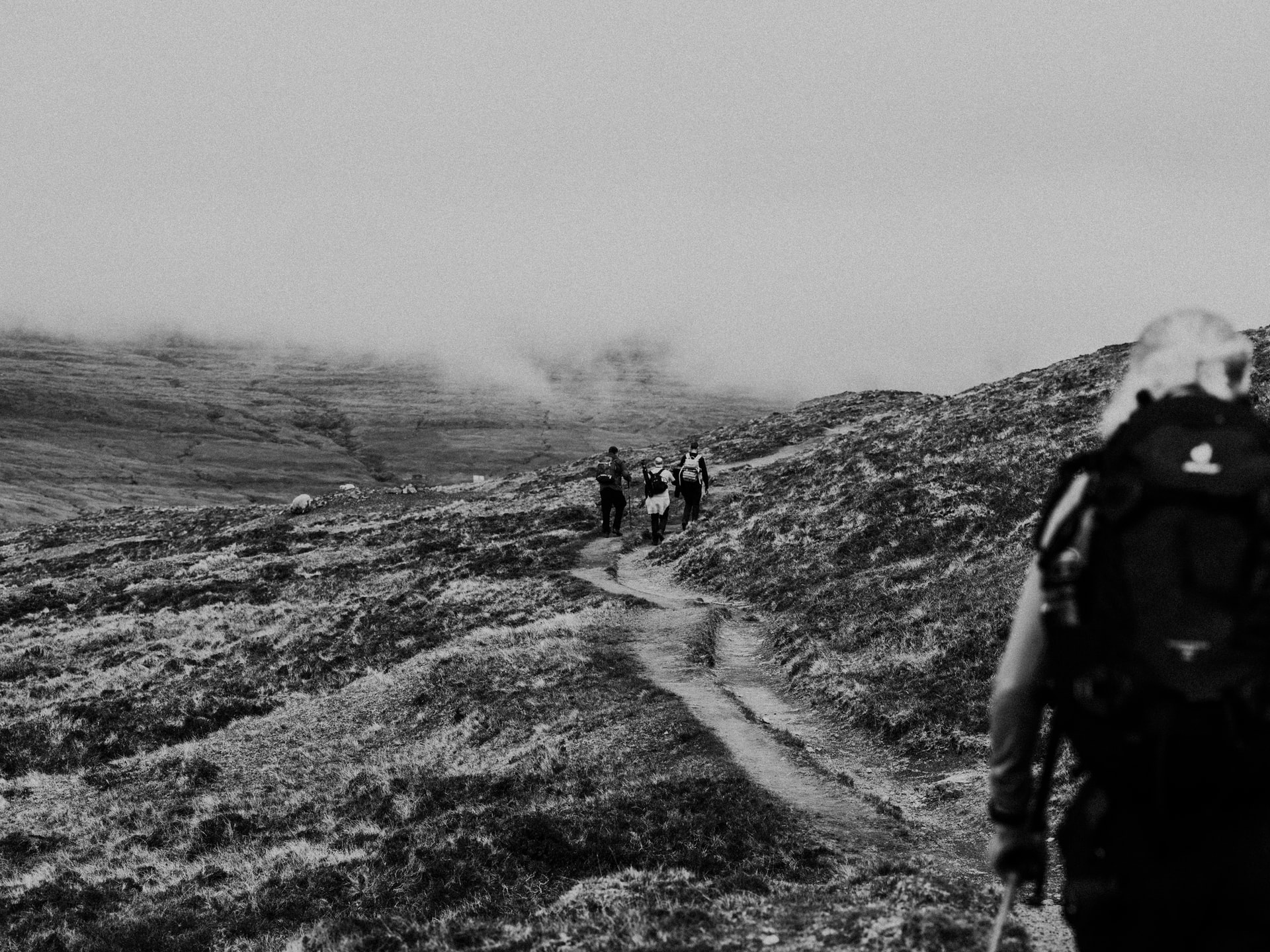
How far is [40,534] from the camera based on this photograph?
83625 mm

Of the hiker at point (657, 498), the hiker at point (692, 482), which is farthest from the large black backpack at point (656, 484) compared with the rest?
Result: the hiker at point (692, 482)

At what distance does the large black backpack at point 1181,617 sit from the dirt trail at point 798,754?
6.33 meters

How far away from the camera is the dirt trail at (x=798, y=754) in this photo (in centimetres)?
1293

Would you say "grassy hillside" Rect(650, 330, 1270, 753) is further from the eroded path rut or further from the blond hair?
the blond hair

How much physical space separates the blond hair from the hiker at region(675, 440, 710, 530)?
36534mm

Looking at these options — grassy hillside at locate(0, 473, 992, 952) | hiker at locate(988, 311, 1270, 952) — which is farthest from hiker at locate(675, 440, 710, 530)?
hiker at locate(988, 311, 1270, 952)

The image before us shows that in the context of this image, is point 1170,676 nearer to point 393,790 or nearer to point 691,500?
point 393,790

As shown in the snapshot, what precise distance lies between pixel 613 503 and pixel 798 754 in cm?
2955

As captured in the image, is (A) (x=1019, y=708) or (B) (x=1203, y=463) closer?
(B) (x=1203, y=463)

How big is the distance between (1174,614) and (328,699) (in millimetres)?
26824

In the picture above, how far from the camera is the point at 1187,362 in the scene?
171 inches

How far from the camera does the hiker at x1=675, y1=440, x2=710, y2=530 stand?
4209 cm

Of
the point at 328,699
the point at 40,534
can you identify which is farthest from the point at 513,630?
the point at 40,534

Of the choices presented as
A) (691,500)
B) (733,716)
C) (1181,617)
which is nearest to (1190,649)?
(1181,617)
